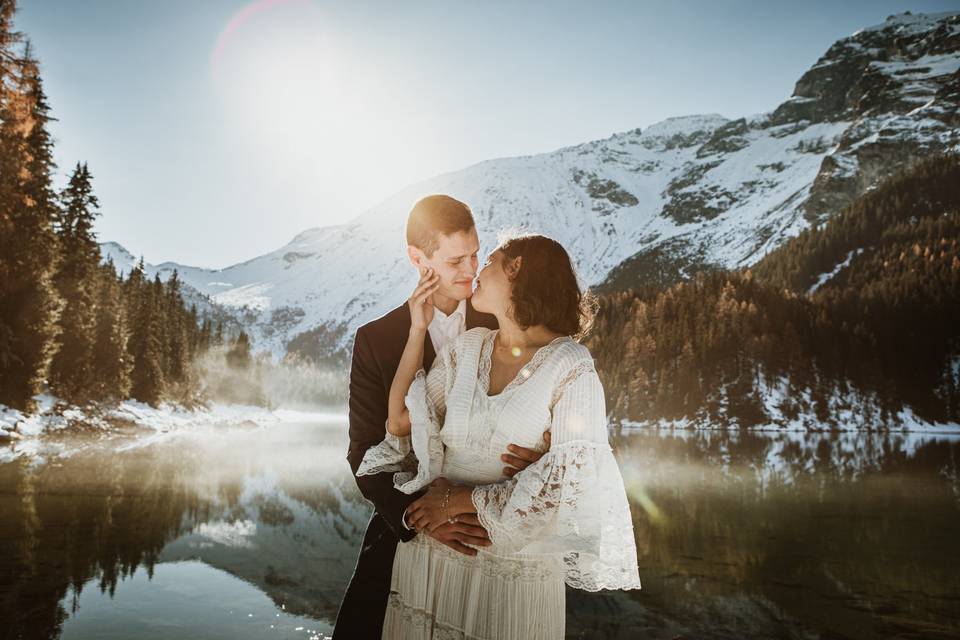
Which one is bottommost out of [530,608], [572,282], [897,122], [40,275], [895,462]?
[895,462]

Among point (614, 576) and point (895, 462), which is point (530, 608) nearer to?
point (614, 576)

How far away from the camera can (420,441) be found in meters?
2.86

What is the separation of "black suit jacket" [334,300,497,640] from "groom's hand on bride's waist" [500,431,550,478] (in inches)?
23.2

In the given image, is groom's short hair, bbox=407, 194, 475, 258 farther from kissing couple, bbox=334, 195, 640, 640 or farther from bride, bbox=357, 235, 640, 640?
bride, bbox=357, 235, 640, 640

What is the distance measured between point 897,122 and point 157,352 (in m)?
214

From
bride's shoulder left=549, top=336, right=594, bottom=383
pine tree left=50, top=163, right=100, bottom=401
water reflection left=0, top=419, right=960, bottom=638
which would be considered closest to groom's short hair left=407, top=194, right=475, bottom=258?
bride's shoulder left=549, top=336, right=594, bottom=383

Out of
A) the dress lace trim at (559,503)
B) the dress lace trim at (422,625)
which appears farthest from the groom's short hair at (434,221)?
the dress lace trim at (422,625)

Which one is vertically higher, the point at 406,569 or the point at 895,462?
the point at 406,569

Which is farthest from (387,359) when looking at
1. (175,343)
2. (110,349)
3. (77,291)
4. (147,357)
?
(175,343)

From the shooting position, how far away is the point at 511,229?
3.20m

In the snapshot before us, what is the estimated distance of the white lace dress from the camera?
2.49 metres

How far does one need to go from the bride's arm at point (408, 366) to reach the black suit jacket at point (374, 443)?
9.2 inches

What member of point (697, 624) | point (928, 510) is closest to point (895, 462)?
point (928, 510)

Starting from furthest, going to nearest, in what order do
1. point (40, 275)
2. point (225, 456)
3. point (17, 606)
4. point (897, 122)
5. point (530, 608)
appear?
point (897, 122) → point (225, 456) → point (40, 275) → point (17, 606) → point (530, 608)
